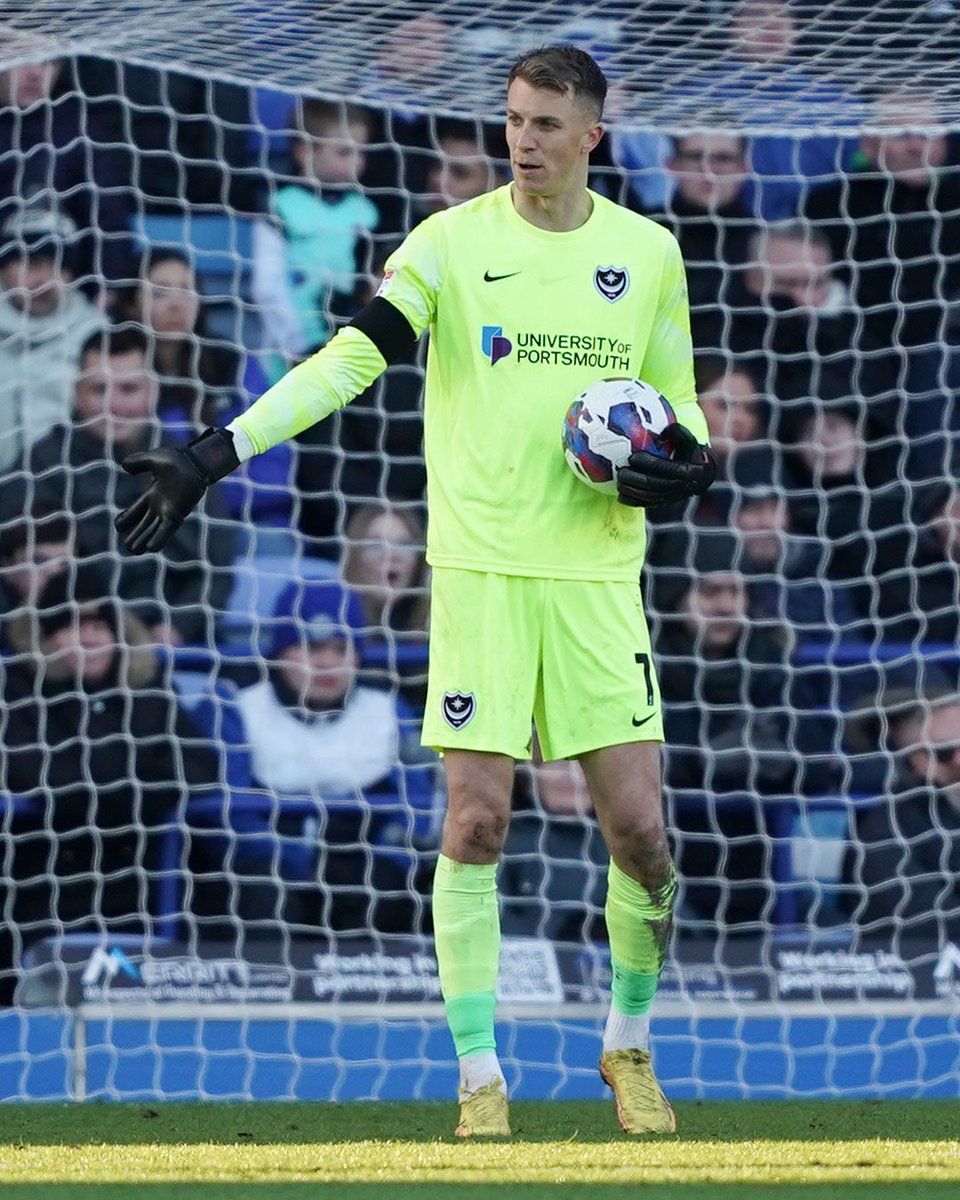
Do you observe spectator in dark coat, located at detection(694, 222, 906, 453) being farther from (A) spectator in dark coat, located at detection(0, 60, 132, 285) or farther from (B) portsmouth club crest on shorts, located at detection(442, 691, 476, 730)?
(B) portsmouth club crest on shorts, located at detection(442, 691, 476, 730)

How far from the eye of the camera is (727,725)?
6.75 meters

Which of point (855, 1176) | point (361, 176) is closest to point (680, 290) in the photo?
point (855, 1176)

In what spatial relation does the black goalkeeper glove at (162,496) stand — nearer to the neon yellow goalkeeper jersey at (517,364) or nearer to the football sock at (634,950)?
the neon yellow goalkeeper jersey at (517,364)

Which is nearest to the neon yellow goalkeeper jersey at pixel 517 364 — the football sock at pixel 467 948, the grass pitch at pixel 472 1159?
the football sock at pixel 467 948

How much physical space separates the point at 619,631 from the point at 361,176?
3341 millimetres

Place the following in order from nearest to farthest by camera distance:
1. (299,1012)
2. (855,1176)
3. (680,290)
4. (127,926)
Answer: (855,1176) < (680,290) < (299,1012) < (127,926)

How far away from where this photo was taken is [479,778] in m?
3.68

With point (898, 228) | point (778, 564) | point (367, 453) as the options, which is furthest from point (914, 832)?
point (367, 453)

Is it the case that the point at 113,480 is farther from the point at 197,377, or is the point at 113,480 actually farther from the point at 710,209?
the point at 710,209

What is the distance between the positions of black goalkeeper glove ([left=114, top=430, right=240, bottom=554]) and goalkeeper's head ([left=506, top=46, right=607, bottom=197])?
814 millimetres

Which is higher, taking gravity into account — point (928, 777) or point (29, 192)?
point (29, 192)

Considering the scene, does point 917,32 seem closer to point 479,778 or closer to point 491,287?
point 491,287

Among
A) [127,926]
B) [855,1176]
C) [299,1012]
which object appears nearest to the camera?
[855,1176]

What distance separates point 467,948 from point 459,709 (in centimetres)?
43
